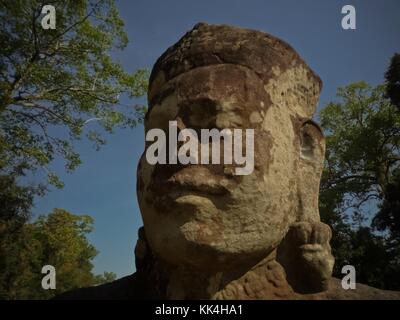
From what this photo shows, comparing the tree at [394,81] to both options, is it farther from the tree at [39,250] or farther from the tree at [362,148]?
the tree at [39,250]

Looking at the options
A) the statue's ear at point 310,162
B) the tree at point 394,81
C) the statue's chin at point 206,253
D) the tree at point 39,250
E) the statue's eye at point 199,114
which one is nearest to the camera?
the statue's chin at point 206,253

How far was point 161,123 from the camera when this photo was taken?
2771 mm

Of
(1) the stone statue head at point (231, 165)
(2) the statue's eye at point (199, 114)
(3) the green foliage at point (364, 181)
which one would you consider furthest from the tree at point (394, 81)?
(2) the statue's eye at point (199, 114)

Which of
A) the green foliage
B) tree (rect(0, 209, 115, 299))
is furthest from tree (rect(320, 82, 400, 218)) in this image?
tree (rect(0, 209, 115, 299))

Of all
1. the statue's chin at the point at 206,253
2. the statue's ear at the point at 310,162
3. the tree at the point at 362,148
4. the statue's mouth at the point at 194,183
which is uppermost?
the tree at the point at 362,148

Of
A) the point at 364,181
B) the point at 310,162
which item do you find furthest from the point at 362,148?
the point at 310,162

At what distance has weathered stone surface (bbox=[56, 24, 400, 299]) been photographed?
7.62 ft

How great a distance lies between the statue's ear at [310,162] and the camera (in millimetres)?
2814

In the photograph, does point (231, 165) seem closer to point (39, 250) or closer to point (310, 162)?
point (310, 162)

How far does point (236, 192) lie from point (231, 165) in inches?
7.1

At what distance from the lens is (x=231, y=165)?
93.0 inches

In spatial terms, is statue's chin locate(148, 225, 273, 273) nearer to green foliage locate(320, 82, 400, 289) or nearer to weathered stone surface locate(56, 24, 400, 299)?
weathered stone surface locate(56, 24, 400, 299)
